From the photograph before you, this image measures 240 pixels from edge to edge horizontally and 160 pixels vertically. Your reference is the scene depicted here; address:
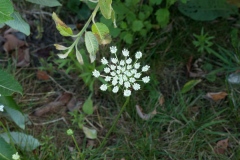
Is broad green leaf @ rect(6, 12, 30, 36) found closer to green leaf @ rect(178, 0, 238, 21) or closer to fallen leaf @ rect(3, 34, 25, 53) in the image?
fallen leaf @ rect(3, 34, 25, 53)

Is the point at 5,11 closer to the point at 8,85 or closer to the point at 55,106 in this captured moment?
the point at 8,85

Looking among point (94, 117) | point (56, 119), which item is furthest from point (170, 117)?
point (56, 119)

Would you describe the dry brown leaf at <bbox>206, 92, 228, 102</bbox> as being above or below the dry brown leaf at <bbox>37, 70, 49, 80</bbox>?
below

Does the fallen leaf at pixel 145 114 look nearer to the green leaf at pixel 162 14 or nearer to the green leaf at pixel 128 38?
the green leaf at pixel 128 38

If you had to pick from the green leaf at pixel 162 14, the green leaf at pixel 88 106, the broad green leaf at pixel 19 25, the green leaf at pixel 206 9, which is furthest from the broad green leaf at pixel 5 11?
the green leaf at pixel 206 9

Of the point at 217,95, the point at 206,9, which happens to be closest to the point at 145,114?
the point at 217,95

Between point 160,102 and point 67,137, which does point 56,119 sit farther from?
point 160,102

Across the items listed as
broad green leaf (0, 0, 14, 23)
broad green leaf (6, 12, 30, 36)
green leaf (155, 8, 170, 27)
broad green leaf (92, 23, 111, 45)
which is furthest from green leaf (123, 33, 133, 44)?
broad green leaf (0, 0, 14, 23)
